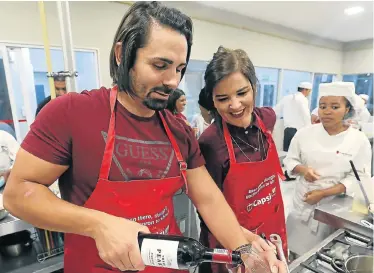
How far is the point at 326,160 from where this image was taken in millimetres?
1666

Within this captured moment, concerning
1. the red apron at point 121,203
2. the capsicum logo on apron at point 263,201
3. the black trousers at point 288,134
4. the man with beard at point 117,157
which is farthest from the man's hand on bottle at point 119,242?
the black trousers at point 288,134

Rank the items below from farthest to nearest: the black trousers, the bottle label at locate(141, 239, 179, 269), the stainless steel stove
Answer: the black trousers → the stainless steel stove → the bottle label at locate(141, 239, 179, 269)

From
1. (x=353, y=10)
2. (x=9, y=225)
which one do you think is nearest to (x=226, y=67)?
(x=9, y=225)

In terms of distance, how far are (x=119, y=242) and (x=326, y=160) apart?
1.53m

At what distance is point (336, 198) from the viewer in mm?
1541

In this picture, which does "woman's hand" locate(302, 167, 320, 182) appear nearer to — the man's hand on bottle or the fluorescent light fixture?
the man's hand on bottle

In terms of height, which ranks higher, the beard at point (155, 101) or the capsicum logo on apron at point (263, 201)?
the beard at point (155, 101)

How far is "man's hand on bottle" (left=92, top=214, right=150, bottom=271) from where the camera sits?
21.9 inches

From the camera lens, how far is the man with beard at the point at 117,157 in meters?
0.61

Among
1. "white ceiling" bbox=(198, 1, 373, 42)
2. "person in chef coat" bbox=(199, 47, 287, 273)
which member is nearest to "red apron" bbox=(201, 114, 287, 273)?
"person in chef coat" bbox=(199, 47, 287, 273)

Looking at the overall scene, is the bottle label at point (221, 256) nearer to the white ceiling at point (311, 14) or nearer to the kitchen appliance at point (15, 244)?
the kitchen appliance at point (15, 244)

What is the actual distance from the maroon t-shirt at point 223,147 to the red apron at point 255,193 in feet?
0.08

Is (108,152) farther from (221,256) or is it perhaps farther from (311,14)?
(311,14)

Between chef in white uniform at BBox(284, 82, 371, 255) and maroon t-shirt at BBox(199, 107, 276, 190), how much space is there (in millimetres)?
562
